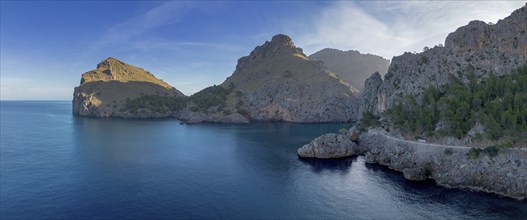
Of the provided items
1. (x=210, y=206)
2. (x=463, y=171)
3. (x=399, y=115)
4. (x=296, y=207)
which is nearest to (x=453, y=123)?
(x=463, y=171)

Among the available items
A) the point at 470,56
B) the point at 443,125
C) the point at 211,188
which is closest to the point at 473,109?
the point at 443,125

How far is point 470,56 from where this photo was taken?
352ft

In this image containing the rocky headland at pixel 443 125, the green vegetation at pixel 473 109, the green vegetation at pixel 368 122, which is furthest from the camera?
the green vegetation at pixel 368 122

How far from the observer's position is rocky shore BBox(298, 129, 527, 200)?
67.9 meters

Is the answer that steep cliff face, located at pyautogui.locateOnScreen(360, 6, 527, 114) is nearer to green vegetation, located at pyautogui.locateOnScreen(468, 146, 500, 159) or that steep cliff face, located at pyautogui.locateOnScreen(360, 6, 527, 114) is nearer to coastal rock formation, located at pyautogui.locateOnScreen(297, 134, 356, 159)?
coastal rock formation, located at pyautogui.locateOnScreen(297, 134, 356, 159)

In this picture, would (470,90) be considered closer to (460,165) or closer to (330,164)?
(460,165)

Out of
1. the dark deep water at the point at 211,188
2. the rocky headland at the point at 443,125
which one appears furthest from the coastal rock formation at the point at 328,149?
the dark deep water at the point at 211,188

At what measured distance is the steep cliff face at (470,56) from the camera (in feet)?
319

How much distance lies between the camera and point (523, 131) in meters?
72.9

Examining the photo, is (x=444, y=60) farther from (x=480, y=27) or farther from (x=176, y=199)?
(x=176, y=199)

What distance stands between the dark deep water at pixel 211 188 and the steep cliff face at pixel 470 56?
40.6m

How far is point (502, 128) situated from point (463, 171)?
1537 cm

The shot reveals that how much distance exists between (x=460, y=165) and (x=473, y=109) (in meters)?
21.3

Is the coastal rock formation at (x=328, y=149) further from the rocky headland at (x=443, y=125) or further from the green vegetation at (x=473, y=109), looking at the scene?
the green vegetation at (x=473, y=109)
